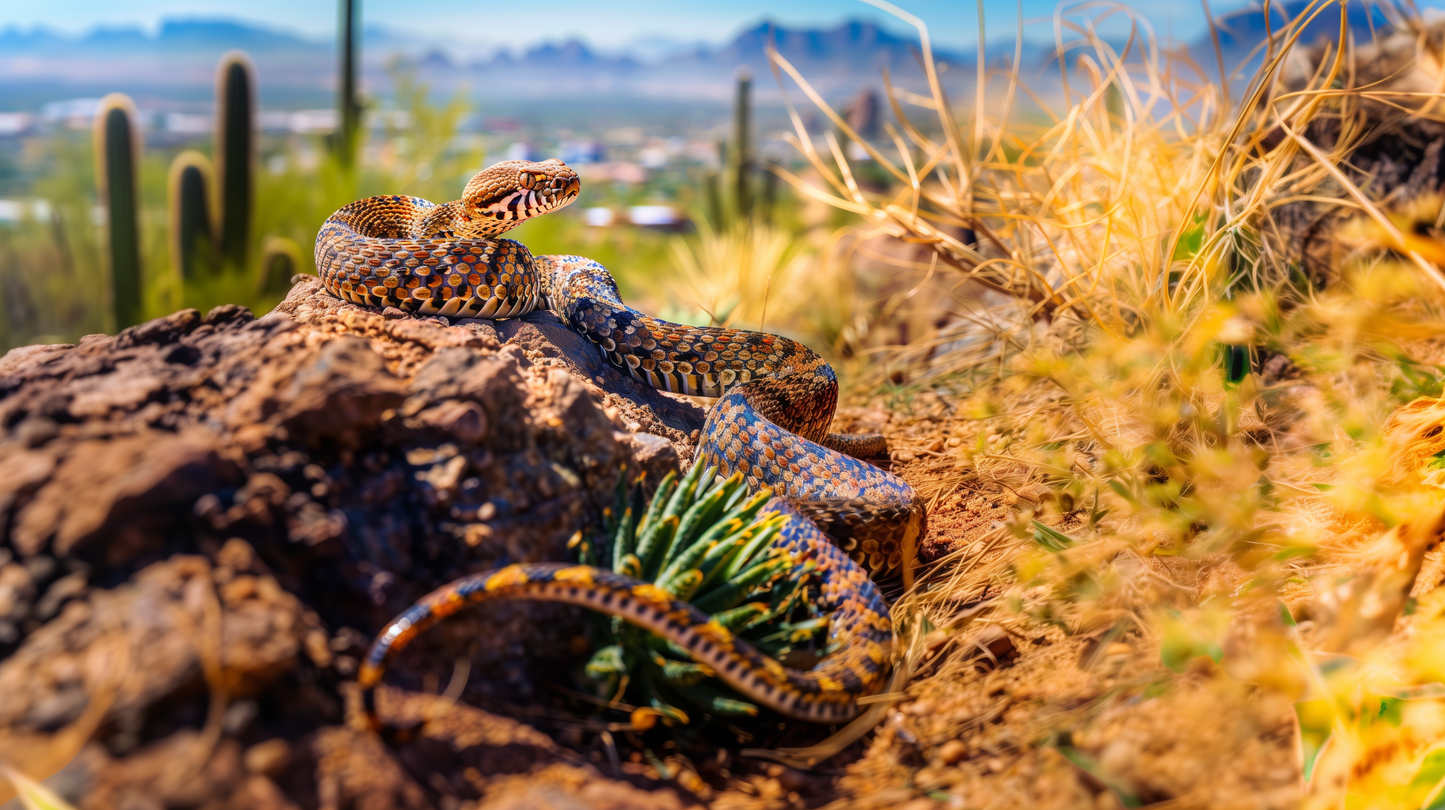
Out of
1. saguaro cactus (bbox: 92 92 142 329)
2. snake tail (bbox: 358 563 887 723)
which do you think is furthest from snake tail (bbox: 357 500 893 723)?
saguaro cactus (bbox: 92 92 142 329)

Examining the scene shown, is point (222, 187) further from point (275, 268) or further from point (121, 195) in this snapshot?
point (275, 268)

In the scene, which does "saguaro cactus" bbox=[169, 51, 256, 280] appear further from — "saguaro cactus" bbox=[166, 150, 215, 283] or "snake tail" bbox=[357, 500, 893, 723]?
"snake tail" bbox=[357, 500, 893, 723]

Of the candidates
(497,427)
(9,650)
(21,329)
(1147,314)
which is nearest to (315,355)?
(497,427)

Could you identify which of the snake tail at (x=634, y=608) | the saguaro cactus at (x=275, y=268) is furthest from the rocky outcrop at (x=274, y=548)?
the saguaro cactus at (x=275, y=268)

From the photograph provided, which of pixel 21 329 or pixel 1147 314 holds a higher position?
pixel 1147 314

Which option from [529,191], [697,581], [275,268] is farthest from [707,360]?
[275,268]

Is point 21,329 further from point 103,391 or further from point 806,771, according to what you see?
point 806,771

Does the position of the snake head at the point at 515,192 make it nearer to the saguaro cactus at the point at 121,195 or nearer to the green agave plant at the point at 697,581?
the green agave plant at the point at 697,581
